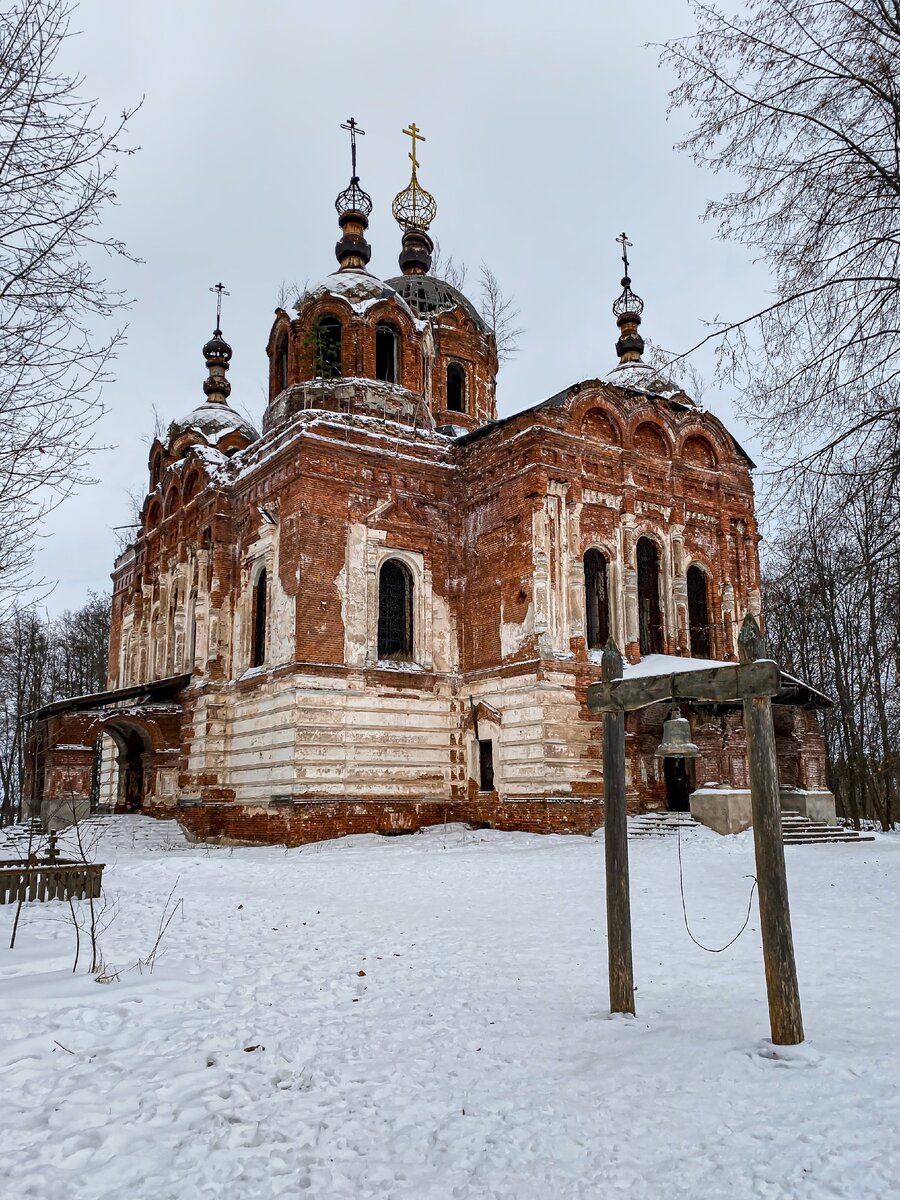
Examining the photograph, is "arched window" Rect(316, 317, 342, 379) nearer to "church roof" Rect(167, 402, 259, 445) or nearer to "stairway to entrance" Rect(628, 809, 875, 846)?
"church roof" Rect(167, 402, 259, 445)

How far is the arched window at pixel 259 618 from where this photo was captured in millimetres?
21969

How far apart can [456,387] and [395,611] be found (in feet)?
30.9

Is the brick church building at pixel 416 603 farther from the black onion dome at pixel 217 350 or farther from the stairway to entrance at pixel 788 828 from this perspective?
the black onion dome at pixel 217 350

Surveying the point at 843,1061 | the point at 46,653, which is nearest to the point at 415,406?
the point at 843,1061

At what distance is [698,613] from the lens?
22734mm

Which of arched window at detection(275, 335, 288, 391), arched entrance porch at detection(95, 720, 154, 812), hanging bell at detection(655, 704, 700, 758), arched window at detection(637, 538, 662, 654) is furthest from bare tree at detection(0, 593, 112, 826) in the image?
hanging bell at detection(655, 704, 700, 758)

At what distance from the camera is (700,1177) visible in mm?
3684

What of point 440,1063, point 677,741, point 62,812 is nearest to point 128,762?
point 62,812

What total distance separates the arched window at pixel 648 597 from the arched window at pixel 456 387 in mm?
8185

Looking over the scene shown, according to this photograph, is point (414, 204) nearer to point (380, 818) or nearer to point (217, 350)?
point (217, 350)

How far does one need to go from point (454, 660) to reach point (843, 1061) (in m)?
16.5

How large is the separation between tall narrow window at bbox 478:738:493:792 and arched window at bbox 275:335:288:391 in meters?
11.3

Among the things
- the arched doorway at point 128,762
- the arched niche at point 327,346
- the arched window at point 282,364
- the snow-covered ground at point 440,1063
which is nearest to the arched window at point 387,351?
the arched niche at point 327,346

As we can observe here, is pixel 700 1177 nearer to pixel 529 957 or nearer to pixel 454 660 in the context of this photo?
pixel 529 957
